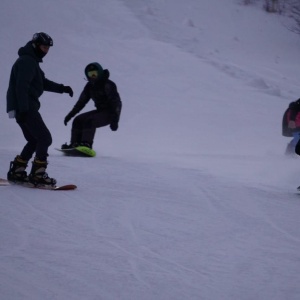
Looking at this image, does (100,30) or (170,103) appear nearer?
(170,103)

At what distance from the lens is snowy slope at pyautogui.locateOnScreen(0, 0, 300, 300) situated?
13.3 feet

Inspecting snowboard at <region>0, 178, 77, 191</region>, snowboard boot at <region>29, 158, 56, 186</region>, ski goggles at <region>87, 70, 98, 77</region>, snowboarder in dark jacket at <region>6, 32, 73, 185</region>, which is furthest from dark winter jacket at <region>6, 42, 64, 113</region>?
ski goggles at <region>87, 70, 98, 77</region>

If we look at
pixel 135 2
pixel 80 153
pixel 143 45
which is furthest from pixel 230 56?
pixel 80 153

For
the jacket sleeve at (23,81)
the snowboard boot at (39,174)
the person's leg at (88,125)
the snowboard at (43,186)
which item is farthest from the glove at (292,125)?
the jacket sleeve at (23,81)

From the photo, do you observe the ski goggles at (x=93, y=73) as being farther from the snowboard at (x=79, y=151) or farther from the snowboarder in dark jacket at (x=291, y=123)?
the snowboarder in dark jacket at (x=291, y=123)

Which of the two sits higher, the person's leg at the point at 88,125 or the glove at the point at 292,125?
the glove at the point at 292,125

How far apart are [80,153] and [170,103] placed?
6942 millimetres

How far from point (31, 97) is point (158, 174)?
2637 millimetres

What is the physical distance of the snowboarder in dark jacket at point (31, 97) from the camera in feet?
21.3

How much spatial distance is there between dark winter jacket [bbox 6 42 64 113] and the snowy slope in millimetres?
897

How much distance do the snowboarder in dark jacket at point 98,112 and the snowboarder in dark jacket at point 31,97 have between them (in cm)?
329

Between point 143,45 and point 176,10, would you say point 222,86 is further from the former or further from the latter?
point 176,10

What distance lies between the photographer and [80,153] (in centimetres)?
1016

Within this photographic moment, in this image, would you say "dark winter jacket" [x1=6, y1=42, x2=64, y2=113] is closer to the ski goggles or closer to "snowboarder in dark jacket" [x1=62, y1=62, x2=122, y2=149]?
the ski goggles
